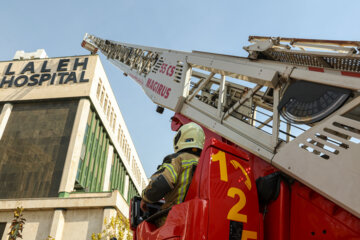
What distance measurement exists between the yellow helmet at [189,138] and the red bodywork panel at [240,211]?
61 cm

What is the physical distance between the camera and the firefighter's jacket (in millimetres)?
2680

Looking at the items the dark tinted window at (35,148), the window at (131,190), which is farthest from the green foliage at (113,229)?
the window at (131,190)

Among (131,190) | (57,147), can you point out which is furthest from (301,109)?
(131,190)

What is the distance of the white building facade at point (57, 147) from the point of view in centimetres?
1834

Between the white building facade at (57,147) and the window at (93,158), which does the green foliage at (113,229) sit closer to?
the white building facade at (57,147)

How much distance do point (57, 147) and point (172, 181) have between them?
21473 millimetres

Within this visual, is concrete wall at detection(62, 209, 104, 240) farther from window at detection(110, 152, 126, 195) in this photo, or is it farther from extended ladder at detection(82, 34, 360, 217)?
extended ladder at detection(82, 34, 360, 217)

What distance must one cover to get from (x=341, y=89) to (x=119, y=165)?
1401 inches

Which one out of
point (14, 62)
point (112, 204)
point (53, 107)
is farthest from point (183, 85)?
point (14, 62)

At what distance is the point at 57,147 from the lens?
72.8 ft

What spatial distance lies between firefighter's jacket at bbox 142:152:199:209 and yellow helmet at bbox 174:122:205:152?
27 cm

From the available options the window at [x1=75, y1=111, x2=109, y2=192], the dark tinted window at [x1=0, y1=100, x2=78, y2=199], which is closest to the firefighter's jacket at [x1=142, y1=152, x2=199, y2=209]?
the dark tinted window at [x1=0, y1=100, x2=78, y2=199]

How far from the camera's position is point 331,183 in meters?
2.18

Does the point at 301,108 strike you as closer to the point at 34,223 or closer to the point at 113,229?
the point at 113,229
